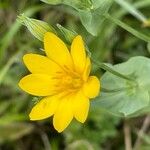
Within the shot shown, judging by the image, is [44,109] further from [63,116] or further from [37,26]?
[37,26]

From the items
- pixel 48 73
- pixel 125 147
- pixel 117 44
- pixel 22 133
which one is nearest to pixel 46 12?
pixel 117 44

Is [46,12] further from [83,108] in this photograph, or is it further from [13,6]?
[83,108]

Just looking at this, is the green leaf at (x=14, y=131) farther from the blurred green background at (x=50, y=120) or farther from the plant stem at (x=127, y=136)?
the plant stem at (x=127, y=136)

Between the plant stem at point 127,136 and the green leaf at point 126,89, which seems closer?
the green leaf at point 126,89

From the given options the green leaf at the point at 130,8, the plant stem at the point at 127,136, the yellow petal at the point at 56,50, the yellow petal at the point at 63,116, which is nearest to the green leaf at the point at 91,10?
the yellow petal at the point at 56,50

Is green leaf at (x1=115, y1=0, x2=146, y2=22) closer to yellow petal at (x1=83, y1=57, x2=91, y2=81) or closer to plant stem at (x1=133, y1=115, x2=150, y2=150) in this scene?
plant stem at (x1=133, y1=115, x2=150, y2=150)

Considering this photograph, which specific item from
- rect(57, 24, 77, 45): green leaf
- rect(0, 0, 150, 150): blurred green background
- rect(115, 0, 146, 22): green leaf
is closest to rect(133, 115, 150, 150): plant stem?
rect(0, 0, 150, 150): blurred green background

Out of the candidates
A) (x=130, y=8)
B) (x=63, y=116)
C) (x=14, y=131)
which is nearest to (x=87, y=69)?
(x=63, y=116)
